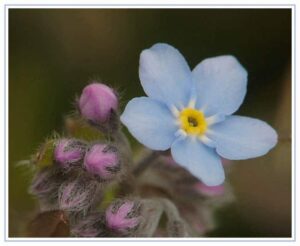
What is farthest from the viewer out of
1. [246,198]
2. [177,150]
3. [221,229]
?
[246,198]

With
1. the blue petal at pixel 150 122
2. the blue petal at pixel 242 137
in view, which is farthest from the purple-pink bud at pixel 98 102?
the blue petal at pixel 242 137

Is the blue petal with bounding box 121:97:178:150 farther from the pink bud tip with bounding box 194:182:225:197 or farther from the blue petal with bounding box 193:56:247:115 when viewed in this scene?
the pink bud tip with bounding box 194:182:225:197

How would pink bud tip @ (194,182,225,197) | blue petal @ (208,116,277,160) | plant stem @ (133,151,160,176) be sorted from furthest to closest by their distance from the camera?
pink bud tip @ (194,182,225,197), plant stem @ (133,151,160,176), blue petal @ (208,116,277,160)

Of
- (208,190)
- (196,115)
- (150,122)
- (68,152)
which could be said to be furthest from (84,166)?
(208,190)

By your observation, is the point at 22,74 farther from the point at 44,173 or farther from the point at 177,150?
the point at 177,150

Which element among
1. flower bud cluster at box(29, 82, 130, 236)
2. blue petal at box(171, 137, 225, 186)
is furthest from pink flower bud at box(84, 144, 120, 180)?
blue petal at box(171, 137, 225, 186)

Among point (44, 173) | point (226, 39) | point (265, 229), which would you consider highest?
point (226, 39)
